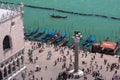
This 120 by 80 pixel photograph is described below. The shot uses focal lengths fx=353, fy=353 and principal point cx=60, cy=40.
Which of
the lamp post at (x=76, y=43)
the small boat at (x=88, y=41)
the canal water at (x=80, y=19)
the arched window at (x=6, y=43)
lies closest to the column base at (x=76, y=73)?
the lamp post at (x=76, y=43)

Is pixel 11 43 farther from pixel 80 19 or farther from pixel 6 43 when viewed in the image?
pixel 80 19

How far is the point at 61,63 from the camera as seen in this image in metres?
58.3

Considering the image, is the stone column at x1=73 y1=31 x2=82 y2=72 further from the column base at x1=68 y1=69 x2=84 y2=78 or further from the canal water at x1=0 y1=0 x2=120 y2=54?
the canal water at x1=0 y1=0 x2=120 y2=54

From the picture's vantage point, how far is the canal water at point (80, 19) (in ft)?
269

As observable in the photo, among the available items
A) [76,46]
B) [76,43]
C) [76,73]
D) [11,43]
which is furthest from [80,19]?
[11,43]

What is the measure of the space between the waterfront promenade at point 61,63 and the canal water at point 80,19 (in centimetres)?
1470

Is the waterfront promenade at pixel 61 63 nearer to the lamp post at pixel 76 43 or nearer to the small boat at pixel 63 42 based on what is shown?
the lamp post at pixel 76 43

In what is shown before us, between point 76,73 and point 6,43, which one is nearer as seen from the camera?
point 6,43

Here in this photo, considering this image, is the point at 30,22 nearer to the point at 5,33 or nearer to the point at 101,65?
the point at 101,65

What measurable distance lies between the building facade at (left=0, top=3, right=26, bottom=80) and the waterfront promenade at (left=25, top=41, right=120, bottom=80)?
9354 millimetres

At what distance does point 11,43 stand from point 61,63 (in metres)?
17.9

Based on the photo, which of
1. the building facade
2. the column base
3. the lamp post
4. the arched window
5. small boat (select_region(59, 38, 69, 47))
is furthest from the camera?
small boat (select_region(59, 38, 69, 47))

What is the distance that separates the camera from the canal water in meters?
81.9

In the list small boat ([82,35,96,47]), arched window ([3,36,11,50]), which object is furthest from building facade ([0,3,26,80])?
small boat ([82,35,96,47])
